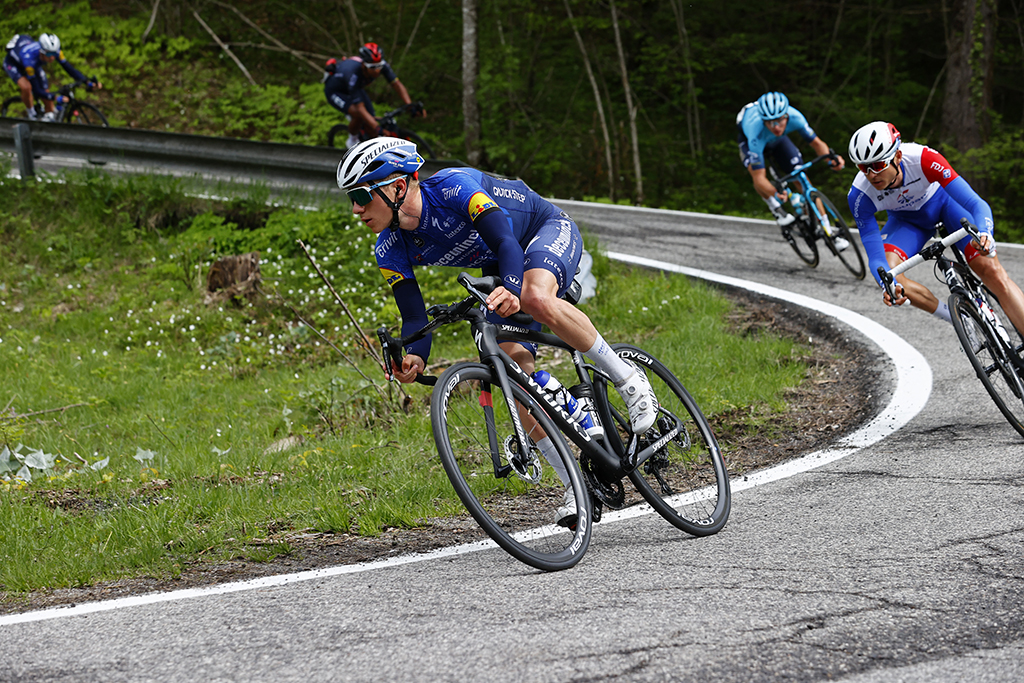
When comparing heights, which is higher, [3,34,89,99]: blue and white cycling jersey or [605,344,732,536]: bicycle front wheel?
[3,34,89,99]: blue and white cycling jersey

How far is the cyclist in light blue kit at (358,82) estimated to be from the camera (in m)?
13.7

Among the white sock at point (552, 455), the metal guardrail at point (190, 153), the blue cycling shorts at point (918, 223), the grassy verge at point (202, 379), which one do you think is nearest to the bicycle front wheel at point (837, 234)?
the grassy verge at point (202, 379)

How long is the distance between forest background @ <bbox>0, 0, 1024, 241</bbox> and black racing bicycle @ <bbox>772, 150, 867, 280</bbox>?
7.35 meters

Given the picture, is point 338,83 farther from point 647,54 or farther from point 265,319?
point 647,54

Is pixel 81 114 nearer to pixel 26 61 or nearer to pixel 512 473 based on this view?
pixel 26 61

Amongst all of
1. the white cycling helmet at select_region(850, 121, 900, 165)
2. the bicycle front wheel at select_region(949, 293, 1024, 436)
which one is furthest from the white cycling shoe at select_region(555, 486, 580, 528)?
the white cycling helmet at select_region(850, 121, 900, 165)

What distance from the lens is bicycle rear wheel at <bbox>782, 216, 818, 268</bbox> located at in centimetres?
1041

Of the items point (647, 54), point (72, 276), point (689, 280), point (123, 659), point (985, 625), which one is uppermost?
point (647, 54)

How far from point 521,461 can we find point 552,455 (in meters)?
0.15

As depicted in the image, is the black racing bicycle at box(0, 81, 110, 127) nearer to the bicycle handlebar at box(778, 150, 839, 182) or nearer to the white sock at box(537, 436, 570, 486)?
the bicycle handlebar at box(778, 150, 839, 182)

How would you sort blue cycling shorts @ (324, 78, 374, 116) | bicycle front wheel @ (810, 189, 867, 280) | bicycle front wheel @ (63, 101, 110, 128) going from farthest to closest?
1. bicycle front wheel @ (63, 101, 110, 128)
2. blue cycling shorts @ (324, 78, 374, 116)
3. bicycle front wheel @ (810, 189, 867, 280)

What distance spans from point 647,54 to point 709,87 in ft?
7.18

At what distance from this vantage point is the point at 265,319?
955cm

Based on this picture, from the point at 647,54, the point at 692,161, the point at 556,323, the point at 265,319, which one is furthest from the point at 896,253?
the point at 647,54
